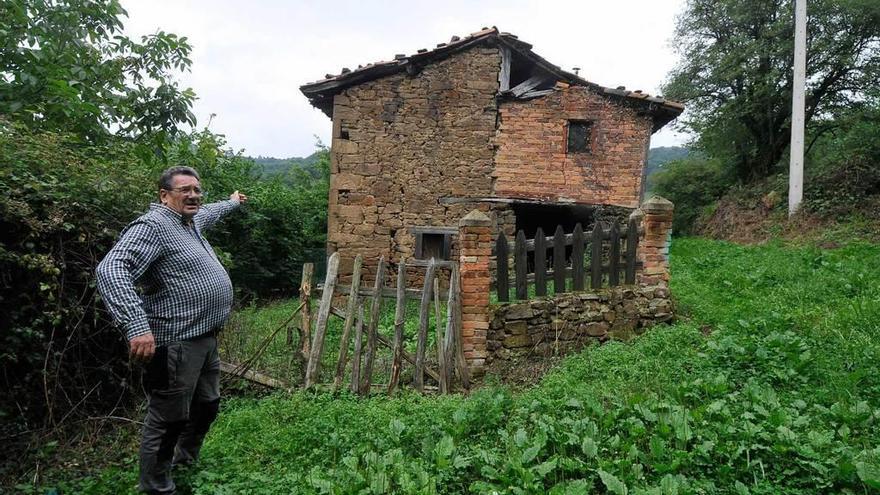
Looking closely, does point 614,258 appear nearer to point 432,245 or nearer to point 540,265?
point 540,265

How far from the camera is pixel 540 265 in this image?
20.4 feet

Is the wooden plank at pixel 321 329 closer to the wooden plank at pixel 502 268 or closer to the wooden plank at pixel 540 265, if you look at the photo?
the wooden plank at pixel 502 268

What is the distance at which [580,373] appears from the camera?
16.3 ft

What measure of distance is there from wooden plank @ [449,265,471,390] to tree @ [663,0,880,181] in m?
19.0

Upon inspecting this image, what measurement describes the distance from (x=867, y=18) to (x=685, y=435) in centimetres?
2074

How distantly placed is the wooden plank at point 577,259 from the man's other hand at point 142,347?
16.1 ft

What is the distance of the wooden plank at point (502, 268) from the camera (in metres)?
5.97

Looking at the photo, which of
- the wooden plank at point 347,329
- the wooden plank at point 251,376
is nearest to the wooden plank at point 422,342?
the wooden plank at point 347,329

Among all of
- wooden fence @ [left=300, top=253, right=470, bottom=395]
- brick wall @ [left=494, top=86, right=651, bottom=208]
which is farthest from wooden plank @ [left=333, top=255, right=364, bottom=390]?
brick wall @ [left=494, top=86, right=651, bottom=208]

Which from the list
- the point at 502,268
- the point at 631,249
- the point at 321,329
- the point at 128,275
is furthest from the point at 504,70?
the point at 128,275

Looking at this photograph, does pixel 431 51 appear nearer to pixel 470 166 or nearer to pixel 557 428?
pixel 470 166

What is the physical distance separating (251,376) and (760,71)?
22.0 m

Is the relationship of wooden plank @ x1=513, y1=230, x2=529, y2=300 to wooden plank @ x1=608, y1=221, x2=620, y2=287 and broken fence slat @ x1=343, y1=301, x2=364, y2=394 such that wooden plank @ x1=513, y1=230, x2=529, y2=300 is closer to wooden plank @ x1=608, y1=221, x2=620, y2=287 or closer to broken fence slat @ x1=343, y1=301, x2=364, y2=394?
wooden plank @ x1=608, y1=221, x2=620, y2=287

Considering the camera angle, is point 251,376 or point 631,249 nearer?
point 251,376
